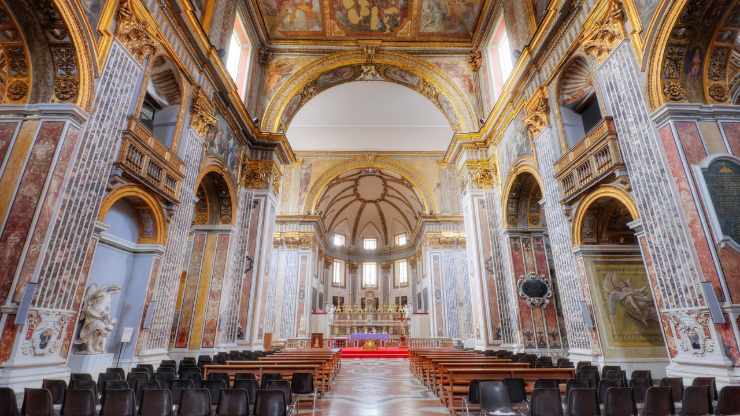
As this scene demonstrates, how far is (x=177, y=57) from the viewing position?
8734mm

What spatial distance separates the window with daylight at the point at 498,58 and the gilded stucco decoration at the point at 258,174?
341 inches

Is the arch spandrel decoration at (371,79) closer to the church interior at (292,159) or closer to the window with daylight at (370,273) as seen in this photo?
the church interior at (292,159)

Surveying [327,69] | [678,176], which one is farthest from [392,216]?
[678,176]

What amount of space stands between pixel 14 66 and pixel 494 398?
8422mm

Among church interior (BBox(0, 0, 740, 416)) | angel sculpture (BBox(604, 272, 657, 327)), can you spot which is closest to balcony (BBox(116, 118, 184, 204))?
church interior (BBox(0, 0, 740, 416))

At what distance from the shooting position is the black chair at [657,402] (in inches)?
154

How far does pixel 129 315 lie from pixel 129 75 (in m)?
4.62

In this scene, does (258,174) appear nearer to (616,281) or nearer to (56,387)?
(56,387)

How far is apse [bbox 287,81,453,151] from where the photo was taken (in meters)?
18.8

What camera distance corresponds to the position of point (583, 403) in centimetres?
390

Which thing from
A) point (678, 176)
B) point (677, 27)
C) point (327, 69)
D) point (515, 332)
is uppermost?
point (327, 69)

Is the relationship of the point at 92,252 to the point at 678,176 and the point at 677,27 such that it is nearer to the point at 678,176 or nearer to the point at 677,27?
the point at 678,176

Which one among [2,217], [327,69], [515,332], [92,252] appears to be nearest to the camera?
[2,217]

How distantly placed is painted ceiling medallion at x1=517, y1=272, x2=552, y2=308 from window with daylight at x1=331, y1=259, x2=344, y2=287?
23.6m
